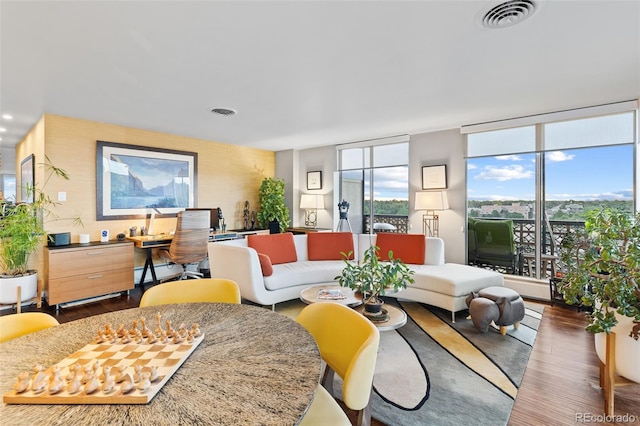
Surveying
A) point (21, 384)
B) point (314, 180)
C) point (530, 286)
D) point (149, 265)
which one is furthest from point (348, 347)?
point (314, 180)

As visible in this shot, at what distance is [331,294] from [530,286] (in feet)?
10.1

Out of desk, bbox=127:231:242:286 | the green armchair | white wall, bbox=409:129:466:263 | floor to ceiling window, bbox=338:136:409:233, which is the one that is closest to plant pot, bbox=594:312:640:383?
the green armchair

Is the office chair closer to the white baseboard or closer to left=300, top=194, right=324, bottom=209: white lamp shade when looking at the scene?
left=300, top=194, right=324, bottom=209: white lamp shade

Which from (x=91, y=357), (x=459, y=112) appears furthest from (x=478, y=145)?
(x=91, y=357)

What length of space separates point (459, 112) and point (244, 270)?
325 centimetres

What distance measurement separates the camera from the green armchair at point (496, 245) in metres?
4.53

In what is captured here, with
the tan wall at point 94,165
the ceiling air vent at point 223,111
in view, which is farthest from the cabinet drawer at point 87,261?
the ceiling air vent at point 223,111

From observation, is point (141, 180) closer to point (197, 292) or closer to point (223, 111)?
point (223, 111)

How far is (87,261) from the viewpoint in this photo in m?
3.94

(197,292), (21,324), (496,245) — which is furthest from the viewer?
(496,245)

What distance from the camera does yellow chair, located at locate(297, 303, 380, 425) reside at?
1083 millimetres

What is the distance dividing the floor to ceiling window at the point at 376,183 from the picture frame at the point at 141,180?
9.22 ft

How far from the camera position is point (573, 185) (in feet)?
13.3

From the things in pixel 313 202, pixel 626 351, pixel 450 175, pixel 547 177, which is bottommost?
pixel 626 351
